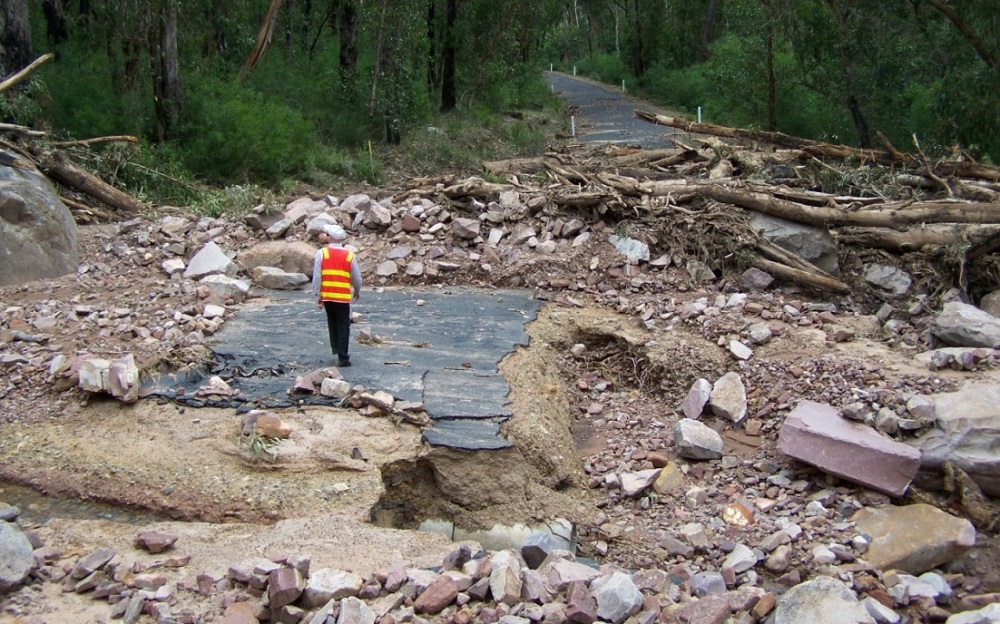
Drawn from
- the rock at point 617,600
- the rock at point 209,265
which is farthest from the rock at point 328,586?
the rock at point 209,265

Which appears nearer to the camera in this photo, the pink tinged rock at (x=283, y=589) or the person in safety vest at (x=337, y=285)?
the pink tinged rock at (x=283, y=589)

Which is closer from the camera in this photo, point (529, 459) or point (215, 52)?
point (529, 459)

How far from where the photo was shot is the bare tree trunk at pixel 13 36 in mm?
11828

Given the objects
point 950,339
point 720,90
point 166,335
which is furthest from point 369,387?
point 720,90

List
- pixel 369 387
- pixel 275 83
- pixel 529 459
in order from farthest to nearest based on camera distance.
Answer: pixel 275 83 → pixel 369 387 → pixel 529 459

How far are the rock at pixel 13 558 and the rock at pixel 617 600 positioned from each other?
301 cm

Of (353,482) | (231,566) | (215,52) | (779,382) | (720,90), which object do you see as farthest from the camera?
(720,90)

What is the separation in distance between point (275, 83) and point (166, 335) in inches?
484

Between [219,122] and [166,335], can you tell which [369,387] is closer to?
[166,335]

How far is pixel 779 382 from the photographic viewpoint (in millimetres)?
7320

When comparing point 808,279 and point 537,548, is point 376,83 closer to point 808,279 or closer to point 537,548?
point 808,279

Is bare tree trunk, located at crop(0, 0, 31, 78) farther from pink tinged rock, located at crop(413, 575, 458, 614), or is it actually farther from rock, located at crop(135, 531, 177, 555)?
pink tinged rock, located at crop(413, 575, 458, 614)

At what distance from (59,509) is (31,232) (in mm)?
4747

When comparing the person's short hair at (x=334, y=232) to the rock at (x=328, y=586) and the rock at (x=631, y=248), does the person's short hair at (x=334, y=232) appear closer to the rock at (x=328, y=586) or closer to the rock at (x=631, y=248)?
the rock at (x=631, y=248)
